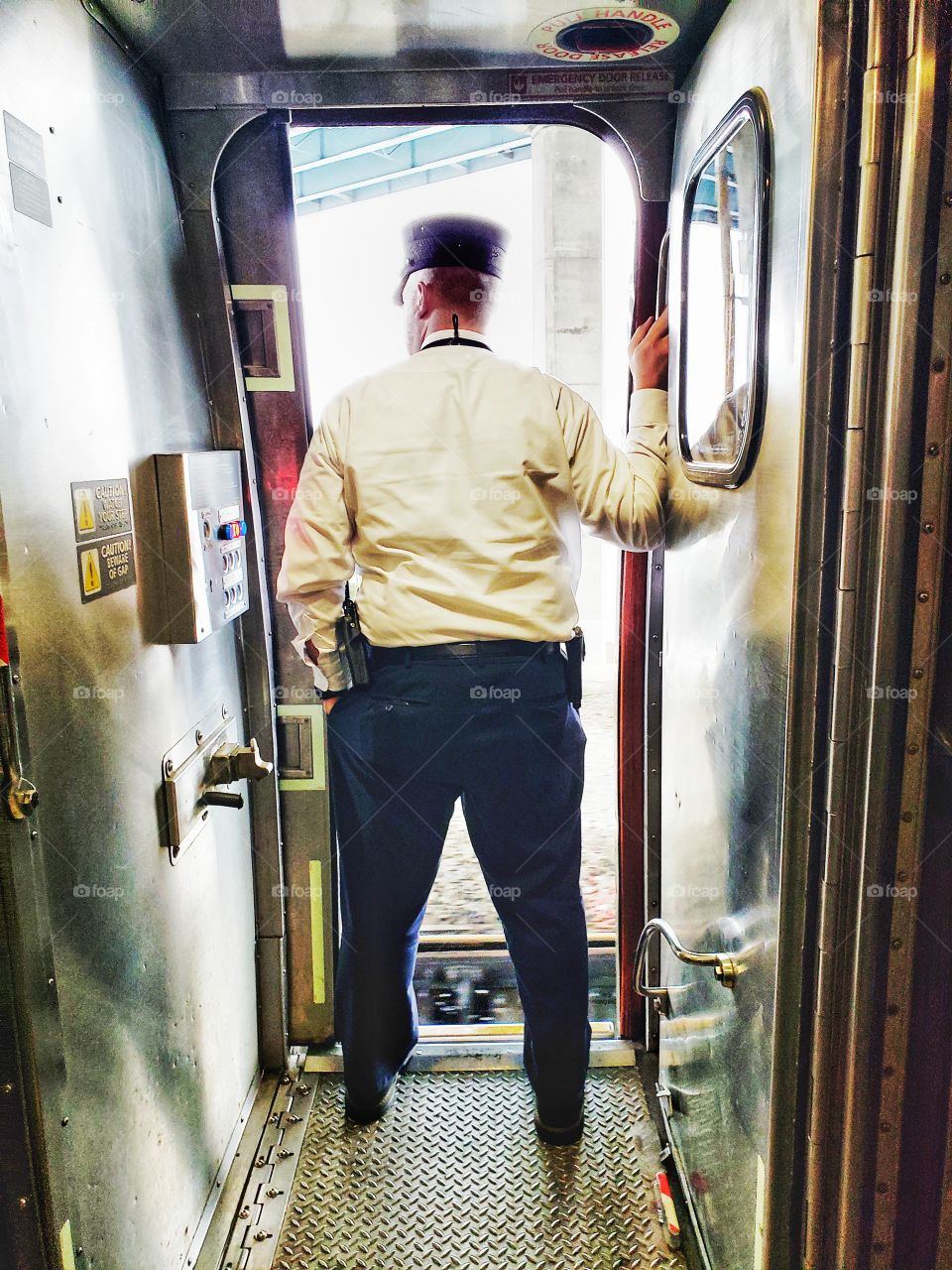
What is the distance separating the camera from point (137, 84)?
2.02 m

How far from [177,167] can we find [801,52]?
1483mm

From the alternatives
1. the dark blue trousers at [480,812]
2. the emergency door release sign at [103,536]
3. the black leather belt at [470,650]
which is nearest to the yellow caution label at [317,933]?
the dark blue trousers at [480,812]

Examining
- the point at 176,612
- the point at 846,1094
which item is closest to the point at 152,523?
the point at 176,612

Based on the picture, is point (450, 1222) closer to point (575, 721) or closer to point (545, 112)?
point (575, 721)

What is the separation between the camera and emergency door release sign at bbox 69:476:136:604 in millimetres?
1583

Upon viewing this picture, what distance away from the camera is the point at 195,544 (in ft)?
6.60

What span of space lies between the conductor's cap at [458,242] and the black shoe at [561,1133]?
6.96 feet

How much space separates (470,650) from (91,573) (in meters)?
0.84
